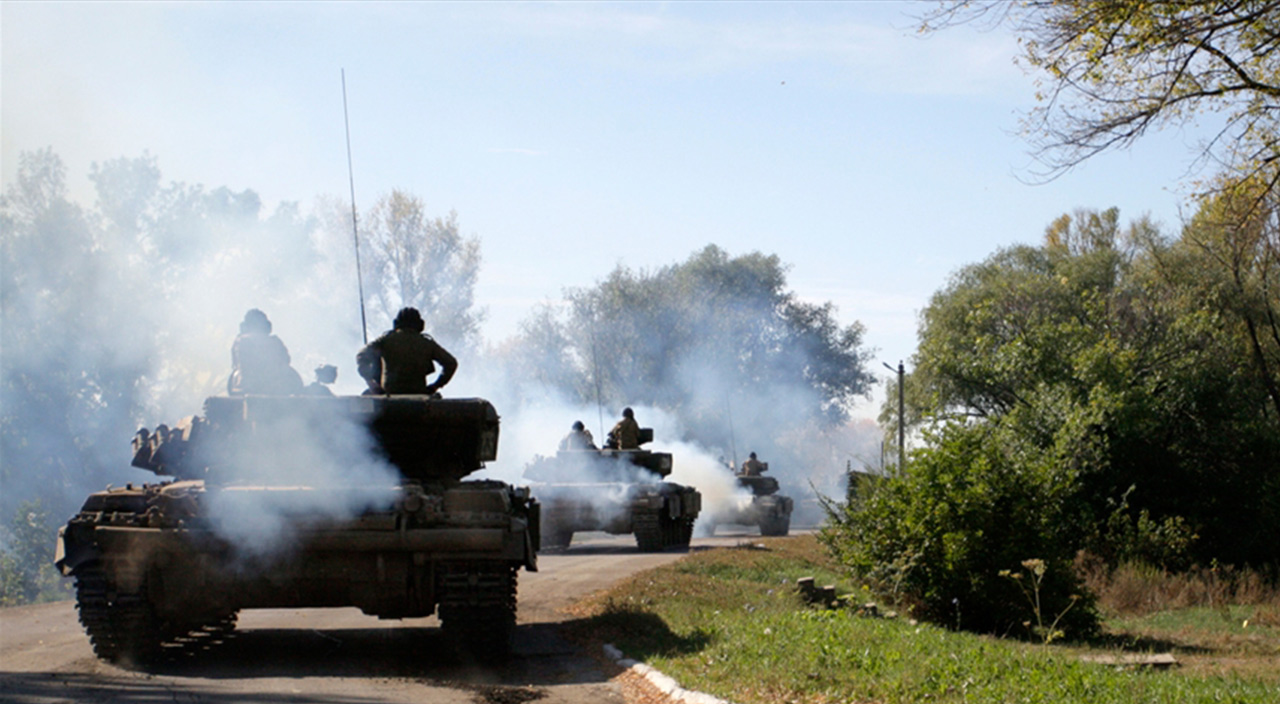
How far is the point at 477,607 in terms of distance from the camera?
988 centimetres

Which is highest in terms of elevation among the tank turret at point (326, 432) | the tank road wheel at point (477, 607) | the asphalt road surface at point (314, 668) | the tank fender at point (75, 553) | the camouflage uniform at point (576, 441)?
the camouflage uniform at point (576, 441)

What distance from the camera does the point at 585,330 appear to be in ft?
180

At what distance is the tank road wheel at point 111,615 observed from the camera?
9734mm

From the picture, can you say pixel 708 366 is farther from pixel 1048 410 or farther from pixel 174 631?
pixel 174 631

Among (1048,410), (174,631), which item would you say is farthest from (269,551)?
(1048,410)

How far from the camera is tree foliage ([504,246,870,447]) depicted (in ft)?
181

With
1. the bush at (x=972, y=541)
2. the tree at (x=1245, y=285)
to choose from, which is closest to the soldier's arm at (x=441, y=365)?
the bush at (x=972, y=541)

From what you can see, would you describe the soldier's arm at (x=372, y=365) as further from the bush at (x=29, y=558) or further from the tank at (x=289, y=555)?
the bush at (x=29, y=558)

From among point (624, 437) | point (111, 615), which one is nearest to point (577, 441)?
point (624, 437)

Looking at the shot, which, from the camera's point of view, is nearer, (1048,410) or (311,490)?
(311,490)

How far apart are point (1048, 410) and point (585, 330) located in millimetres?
33421

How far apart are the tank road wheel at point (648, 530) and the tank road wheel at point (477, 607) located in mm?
13134

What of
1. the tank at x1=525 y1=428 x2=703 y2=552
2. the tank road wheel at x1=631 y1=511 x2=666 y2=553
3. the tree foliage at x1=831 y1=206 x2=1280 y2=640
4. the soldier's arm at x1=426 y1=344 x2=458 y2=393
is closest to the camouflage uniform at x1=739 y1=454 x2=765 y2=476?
the tree foliage at x1=831 y1=206 x2=1280 y2=640

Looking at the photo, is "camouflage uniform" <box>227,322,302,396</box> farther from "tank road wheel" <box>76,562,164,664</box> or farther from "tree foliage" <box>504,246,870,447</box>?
"tree foliage" <box>504,246,870,447</box>
